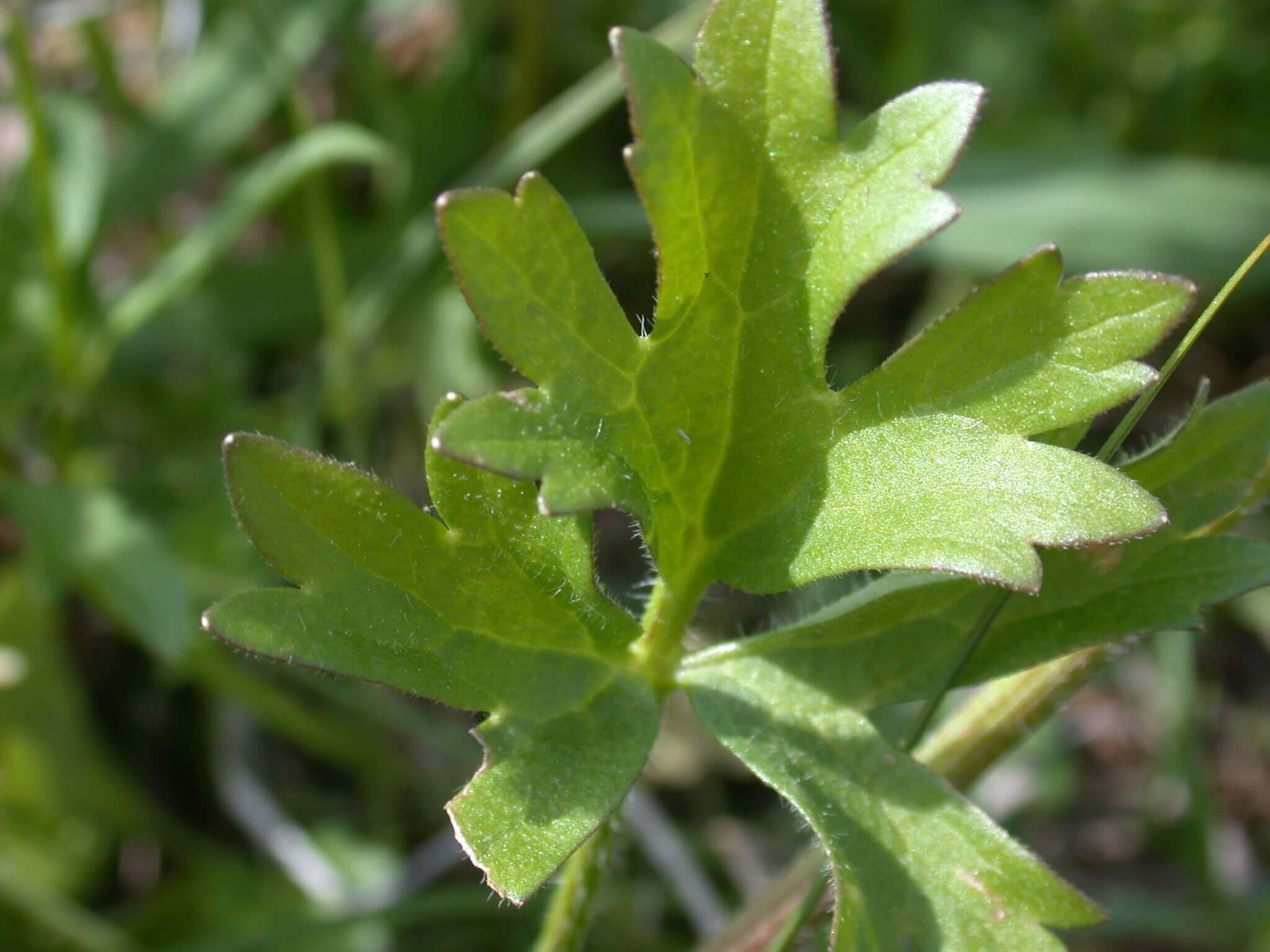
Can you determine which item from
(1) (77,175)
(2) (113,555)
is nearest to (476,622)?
(2) (113,555)

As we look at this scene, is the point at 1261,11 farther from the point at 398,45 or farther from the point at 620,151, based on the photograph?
the point at 398,45

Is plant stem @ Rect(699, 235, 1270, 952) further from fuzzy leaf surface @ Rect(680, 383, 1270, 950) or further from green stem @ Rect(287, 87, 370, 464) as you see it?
green stem @ Rect(287, 87, 370, 464)

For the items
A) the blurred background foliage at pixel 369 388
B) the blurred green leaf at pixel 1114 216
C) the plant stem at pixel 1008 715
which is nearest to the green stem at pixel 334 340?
the blurred background foliage at pixel 369 388

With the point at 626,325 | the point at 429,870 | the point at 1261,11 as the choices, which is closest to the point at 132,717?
the point at 429,870

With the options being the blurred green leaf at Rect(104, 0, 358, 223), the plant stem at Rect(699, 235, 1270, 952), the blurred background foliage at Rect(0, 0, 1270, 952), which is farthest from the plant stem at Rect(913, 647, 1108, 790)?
the blurred green leaf at Rect(104, 0, 358, 223)

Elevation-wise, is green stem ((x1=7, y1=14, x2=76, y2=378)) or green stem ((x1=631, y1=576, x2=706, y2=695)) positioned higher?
green stem ((x1=7, y1=14, x2=76, y2=378))

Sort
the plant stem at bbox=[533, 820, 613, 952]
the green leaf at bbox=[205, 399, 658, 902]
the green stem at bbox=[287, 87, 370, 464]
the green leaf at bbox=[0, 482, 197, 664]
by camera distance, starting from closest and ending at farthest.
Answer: the green leaf at bbox=[205, 399, 658, 902]
the plant stem at bbox=[533, 820, 613, 952]
the green leaf at bbox=[0, 482, 197, 664]
the green stem at bbox=[287, 87, 370, 464]
